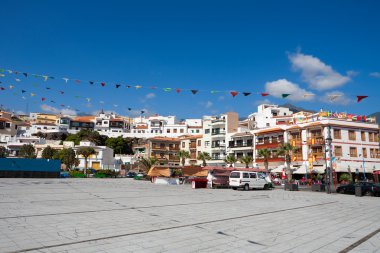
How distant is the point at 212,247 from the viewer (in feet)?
27.7

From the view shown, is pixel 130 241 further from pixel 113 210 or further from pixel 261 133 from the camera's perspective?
pixel 261 133

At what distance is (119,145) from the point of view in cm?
10700

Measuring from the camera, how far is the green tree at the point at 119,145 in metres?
106

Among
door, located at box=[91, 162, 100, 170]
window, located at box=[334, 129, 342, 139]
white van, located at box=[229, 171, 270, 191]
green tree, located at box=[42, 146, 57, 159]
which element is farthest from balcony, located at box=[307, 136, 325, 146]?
green tree, located at box=[42, 146, 57, 159]

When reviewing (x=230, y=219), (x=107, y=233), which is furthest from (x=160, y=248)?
(x=230, y=219)

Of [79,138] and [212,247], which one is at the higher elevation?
[79,138]

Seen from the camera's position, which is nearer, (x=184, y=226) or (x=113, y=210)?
(x=184, y=226)

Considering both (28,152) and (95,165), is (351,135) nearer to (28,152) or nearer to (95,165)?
(95,165)

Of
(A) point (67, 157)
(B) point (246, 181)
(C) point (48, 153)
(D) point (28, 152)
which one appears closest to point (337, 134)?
(B) point (246, 181)

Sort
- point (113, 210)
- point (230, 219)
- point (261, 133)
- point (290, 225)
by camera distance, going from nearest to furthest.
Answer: point (290, 225), point (230, 219), point (113, 210), point (261, 133)

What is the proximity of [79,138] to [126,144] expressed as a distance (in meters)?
15.2

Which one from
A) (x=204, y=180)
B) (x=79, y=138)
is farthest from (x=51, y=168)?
(x=79, y=138)

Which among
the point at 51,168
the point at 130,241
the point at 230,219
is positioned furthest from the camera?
the point at 51,168

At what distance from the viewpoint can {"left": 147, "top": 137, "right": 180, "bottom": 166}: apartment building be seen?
87.9 meters
